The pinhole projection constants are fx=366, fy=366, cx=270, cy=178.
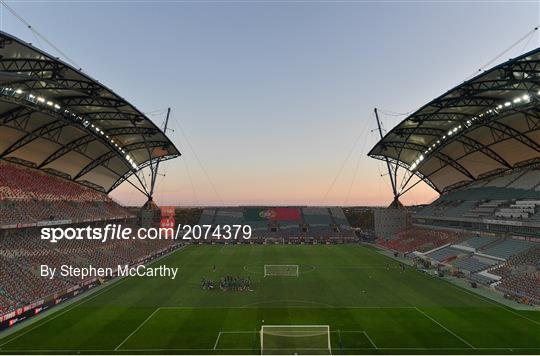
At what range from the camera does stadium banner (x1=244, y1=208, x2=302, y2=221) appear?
337ft

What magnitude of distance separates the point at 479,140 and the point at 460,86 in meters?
24.9

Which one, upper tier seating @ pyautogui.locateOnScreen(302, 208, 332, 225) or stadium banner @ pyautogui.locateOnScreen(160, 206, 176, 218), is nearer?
stadium banner @ pyautogui.locateOnScreen(160, 206, 176, 218)

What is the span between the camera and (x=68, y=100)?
4384 centimetres

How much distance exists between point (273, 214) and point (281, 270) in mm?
53587

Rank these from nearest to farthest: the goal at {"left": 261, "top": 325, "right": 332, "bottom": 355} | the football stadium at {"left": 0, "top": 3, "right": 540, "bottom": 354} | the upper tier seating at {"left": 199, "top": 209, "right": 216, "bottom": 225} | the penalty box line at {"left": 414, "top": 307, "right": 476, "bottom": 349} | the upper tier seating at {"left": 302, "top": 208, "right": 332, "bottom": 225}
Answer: the goal at {"left": 261, "top": 325, "right": 332, "bottom": 355}
the penalty box line at {"left": 414, "top": 307, "right": 476, "bottom": 349}
the football stadium at {"left": 0, "top": 3, "right": 540, "bottom": 354}
the upper tier seating at {"left": 302, "top": 208, "right": 332, "bottom": 225}
the upper tier seating at {"left": 199, "top": 209, "right": 216, "bottom": 225}

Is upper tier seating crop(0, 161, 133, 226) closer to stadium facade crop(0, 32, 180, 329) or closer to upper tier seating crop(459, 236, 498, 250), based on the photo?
stadium facade crop(0, 32, 180, 329)

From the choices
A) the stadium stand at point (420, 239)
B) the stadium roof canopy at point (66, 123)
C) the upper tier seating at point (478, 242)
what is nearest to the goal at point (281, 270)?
the stadium stand at point (420, 239)

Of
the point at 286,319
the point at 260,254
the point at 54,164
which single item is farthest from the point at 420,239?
the point at 54,164

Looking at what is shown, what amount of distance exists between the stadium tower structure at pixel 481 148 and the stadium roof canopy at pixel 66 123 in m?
41.9

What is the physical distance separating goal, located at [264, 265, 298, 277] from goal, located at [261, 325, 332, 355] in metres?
22.1

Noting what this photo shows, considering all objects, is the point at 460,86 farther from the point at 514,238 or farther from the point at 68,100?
the point at 68,100

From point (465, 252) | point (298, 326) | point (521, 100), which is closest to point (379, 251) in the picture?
point (465, 252)

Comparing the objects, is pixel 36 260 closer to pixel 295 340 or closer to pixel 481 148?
pixel 295 340

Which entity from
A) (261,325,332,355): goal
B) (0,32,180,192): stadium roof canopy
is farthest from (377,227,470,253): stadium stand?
(0,32,180,192): stadium roof canopy
